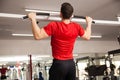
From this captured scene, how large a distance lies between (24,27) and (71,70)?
5.73 meters

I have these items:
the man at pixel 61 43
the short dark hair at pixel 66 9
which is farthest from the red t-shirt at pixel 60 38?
the short dark hair at pixel 66 9

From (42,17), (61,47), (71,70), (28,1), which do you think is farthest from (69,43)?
(28,1)

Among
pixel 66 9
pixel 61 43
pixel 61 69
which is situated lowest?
pixel 61 69

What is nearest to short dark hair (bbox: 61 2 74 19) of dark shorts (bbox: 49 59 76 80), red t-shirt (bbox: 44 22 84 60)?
red t-shirt (bbox: 44 22 84 60)

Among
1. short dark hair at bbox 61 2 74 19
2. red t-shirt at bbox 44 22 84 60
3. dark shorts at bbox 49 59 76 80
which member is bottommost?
dark shorts at bbox 49 59 76 80

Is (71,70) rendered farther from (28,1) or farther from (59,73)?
(28,1)

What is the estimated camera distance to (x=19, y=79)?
35.4 ft

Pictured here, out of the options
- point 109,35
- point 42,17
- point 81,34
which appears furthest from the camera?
point 109,35

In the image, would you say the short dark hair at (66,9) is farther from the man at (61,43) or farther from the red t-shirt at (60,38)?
the red t-shirt at (60,38)

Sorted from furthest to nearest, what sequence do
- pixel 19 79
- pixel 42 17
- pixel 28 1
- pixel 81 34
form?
pixel 19 79
pixel 28 1
pixel 42 17
pixel 81 34

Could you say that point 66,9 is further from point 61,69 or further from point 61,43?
point 61,69

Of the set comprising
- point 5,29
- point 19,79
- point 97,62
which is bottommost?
point 19,79

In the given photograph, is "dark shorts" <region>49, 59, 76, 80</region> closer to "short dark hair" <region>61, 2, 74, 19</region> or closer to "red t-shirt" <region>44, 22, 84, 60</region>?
"red t-shirt" <region>44, 22, 84, 60</region>

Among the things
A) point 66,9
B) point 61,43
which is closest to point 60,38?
point 61,43
